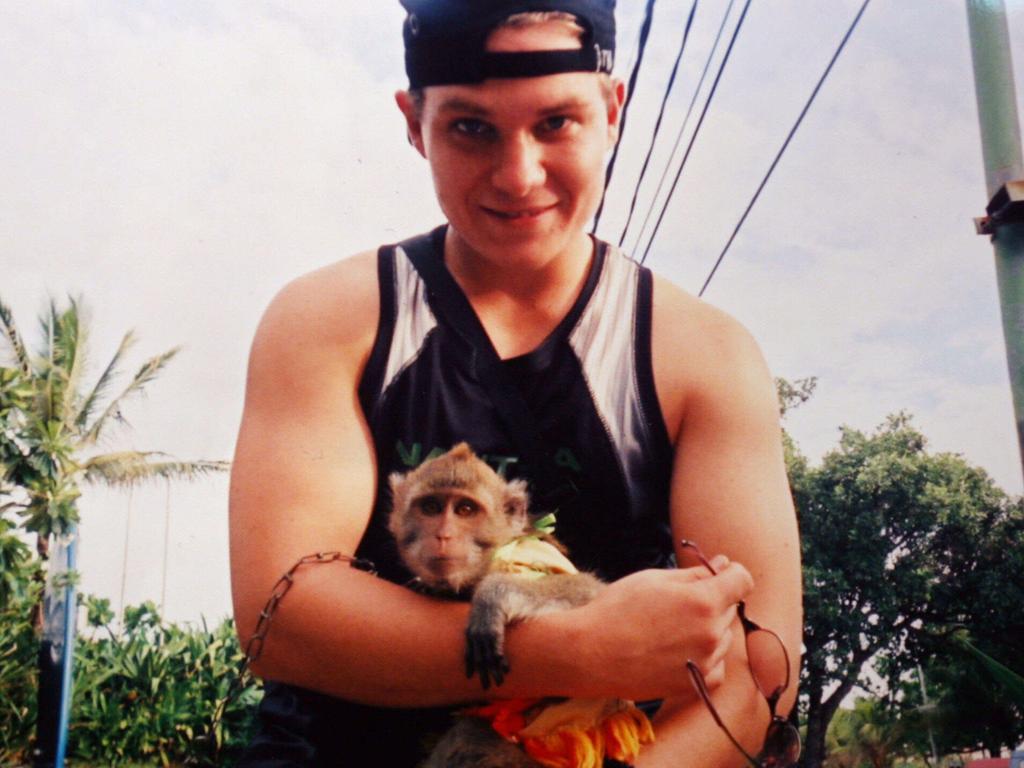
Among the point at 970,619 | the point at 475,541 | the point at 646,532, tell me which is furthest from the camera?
the point at 970,619

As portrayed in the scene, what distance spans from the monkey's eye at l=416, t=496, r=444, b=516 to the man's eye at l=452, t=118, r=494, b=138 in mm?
844

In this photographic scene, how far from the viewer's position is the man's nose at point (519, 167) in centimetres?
218

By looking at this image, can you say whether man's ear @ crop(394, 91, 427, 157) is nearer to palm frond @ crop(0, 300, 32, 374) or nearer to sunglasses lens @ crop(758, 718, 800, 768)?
sunglasses lens @ crop(758, 718, 800, 768)

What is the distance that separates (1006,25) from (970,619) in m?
2.86

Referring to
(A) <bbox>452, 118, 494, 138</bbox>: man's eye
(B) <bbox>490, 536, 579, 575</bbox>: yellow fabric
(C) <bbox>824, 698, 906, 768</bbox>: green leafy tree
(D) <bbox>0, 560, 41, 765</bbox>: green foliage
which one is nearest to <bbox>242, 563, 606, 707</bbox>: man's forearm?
(B) <bbox>490, 536, 579, 575</bbox>: yellow fabric

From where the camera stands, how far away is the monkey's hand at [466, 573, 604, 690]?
1.95 meters

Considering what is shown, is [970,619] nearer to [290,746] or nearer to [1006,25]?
[1006,25]

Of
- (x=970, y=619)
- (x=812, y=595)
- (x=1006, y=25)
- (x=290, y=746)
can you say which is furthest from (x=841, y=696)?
(x=290, y=746)

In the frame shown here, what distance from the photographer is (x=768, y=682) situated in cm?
206

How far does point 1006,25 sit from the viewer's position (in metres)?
3.06

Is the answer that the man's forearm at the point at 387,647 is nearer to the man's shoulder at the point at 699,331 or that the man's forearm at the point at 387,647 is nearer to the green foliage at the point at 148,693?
the man's shoulder at the point at 699,331

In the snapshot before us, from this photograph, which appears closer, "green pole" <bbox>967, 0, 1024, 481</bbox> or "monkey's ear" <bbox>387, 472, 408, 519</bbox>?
"monkey's ear" <bbox>387, 472, 408, 519</bbox>

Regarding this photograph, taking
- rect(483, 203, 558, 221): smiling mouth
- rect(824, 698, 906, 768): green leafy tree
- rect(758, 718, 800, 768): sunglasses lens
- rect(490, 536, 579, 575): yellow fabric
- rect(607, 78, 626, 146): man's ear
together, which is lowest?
rect(824, 698, 906, 768): green leafy tree

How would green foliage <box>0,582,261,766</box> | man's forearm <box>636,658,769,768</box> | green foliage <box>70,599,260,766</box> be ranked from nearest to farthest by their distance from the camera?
man's forearm <box>636,658,769,768</box> → green foliage <box>0,582,261,766</box> → green foliage <box>70,599,260,766</box>
